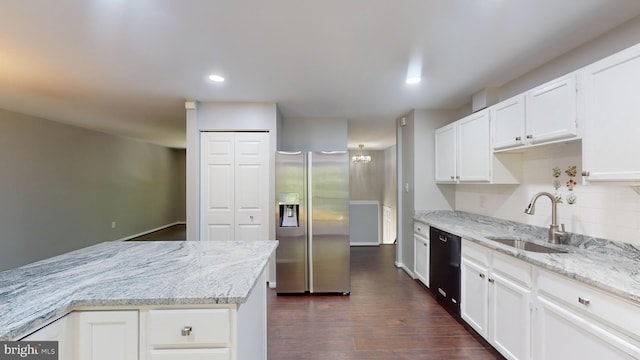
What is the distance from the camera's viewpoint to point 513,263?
191cm

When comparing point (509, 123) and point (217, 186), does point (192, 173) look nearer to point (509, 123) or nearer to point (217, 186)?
point (217, 186)

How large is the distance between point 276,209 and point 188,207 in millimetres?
1185

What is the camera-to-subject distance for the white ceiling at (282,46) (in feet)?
5.38

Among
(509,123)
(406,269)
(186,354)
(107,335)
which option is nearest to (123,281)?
(107,335)

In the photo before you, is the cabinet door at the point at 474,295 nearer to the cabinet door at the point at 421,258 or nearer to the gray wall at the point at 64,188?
the cabinet door at the point at 421,258

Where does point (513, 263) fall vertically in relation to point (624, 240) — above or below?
below

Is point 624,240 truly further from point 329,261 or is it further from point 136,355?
point 136,355

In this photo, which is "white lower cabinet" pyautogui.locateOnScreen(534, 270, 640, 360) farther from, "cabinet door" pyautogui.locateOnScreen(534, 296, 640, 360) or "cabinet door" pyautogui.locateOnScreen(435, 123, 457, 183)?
"cabinet door" pyautogui.locateOnScreen(435, 123, 457, 183)

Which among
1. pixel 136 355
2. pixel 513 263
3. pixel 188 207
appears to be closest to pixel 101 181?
pixel 188 207

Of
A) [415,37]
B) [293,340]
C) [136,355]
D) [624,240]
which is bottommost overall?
[293,340]

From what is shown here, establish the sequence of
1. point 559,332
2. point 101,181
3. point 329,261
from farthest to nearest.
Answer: point 101,181, point 329,261, point 559,332

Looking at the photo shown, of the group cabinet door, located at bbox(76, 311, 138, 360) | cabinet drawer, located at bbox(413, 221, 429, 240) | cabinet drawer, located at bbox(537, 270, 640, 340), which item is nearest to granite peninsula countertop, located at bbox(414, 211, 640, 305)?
cabinet drawer, located at bbox(537, 270, 640, 340)

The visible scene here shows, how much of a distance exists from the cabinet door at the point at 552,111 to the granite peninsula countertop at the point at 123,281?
2.29m

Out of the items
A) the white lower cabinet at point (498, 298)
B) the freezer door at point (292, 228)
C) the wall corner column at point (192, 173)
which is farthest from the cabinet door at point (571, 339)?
the wall corner column at point (192, 173)
